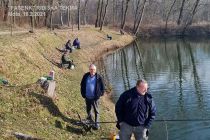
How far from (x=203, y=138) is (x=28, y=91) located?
7.48 metres

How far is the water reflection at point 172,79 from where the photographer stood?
19.3 metres

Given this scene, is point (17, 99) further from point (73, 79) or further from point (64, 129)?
point (73, 79)

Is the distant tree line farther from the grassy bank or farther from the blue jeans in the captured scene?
the blue jeans

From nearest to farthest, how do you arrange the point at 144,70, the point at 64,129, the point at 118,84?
the point at 64,129
the point at 118,84
the point at 144,70

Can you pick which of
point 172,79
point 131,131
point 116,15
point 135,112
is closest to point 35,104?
point 131,131

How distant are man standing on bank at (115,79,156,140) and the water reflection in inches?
238

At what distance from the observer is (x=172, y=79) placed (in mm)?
32812

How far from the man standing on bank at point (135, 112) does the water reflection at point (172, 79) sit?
19.8 feet

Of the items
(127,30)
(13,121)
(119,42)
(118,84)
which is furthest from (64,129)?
(127,30)

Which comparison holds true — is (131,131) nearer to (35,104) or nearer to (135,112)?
(135,112)

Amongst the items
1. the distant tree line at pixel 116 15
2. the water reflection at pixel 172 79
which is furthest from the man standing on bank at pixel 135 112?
the distant tree line at pixel 116 15

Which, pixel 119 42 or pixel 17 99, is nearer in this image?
pixel 17 99

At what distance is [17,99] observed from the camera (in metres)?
15.4

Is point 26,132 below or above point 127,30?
above
